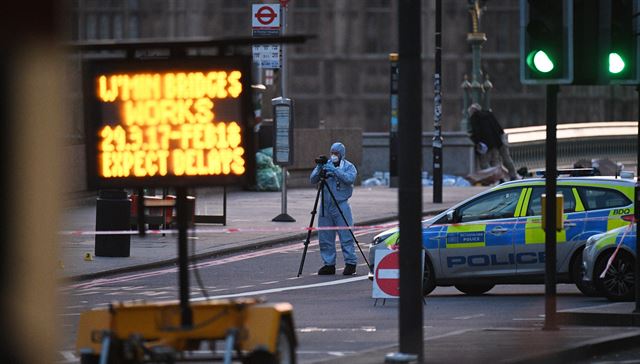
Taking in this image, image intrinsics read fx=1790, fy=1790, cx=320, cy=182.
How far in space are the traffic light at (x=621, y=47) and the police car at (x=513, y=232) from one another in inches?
187

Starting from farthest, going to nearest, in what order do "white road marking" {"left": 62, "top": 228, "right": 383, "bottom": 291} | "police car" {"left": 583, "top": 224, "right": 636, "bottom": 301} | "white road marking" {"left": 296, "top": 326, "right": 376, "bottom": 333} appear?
"white road marking" {"left": 62, "top": 228, "right": 383, "bottom": 291} < "police car" {"left": 583, "top": 224, "right": 636, "bottom": 301} < "white road marking" {"left": 296, "top": 326, "right": 376, "bottom": 333}

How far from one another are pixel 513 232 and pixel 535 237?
0.92 ft

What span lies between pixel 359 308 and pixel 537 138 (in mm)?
38168

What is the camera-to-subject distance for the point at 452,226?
70.1ft

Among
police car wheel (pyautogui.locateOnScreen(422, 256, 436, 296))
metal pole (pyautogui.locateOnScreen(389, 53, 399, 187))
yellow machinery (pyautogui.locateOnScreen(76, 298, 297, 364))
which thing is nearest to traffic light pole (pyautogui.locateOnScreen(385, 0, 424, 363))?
yellow machinery (pyautogui.locateOnScreen(76, 298, 297, 364))

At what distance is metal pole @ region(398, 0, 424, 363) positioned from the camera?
13.0m

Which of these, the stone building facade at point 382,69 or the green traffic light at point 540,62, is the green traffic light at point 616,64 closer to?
the green traffic light at point 540,62

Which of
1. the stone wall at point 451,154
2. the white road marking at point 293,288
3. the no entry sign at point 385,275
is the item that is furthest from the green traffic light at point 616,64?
the stone wall at point 451,154

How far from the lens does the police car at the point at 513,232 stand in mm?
20969

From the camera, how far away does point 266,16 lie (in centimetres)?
3172

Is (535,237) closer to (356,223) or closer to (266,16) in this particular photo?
(266,16)

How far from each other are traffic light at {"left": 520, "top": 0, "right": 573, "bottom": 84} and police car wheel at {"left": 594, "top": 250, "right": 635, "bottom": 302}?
4.78 metres

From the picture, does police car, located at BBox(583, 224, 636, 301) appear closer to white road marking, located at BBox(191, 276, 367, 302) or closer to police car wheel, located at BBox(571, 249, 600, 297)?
police car wheel, located at BBox(571, 249, 600, 297)

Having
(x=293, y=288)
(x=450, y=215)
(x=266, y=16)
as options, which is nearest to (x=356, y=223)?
(x=266, y=16)
